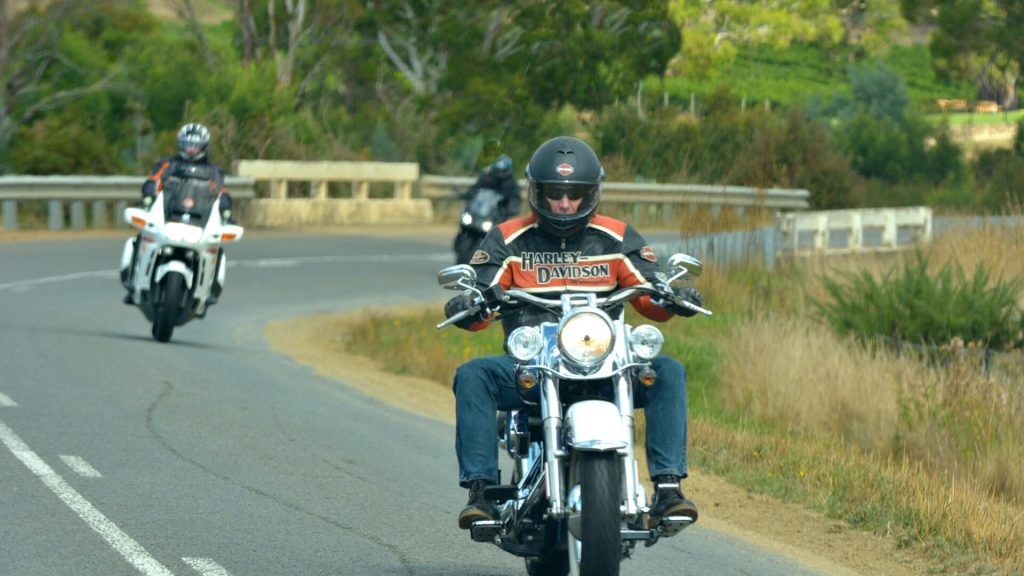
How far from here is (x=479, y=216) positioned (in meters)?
20.8

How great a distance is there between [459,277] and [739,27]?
83.0 metres

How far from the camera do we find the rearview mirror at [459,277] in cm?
673

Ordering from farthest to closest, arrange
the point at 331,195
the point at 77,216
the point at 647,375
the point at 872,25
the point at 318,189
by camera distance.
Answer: the point at 872,25 < the point at 331,195 < the point at 318,189 < the point at 77,216 < the point at 647,375

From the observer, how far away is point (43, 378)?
12.9 m

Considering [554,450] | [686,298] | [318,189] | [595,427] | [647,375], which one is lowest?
[318,189]

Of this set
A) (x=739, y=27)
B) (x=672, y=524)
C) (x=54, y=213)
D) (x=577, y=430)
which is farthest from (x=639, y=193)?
(x=739, y=27)

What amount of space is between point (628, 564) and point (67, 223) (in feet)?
77.0

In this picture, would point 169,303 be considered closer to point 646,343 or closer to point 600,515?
point 646,343

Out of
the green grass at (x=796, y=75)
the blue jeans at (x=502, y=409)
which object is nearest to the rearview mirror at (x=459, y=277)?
the blue jeans at (x=502, y=409)

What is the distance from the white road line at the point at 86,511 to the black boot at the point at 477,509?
1.32 meters

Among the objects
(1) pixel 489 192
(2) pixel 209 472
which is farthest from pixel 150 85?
(2) pixel 209 472

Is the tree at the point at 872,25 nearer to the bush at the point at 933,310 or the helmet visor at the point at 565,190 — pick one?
the bush at the point at 933,310

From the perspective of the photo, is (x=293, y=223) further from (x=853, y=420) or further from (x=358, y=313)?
(x=853, y=420)

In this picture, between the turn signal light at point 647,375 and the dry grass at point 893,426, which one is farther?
A: the dry grass at point 893,426
